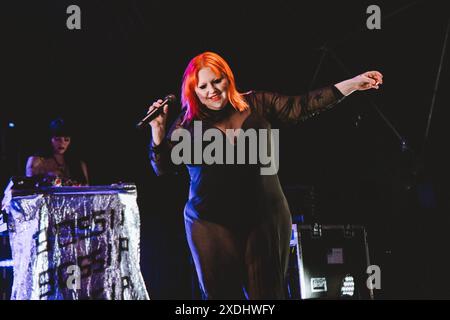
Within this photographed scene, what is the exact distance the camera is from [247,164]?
2.18 metres

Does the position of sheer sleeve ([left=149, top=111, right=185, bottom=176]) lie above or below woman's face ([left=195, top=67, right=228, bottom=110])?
below

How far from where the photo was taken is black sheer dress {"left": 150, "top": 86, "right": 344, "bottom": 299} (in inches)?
81.3

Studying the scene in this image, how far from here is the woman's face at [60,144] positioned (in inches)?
149

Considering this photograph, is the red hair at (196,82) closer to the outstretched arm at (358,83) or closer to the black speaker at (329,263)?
the outstretched arm at (358,83)

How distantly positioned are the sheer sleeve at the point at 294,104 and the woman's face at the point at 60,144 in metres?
2.02

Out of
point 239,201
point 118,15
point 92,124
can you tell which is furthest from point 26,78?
point 239,201

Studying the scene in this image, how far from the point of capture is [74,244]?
2234 millimetres

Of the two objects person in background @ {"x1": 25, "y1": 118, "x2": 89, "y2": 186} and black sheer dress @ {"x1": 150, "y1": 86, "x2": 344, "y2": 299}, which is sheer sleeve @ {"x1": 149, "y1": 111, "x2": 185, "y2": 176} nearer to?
black sheer dress @ {"x1": 150, "y1": 86, "x2": 344, "y2": 299}

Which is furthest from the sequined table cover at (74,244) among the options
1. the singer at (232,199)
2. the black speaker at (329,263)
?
the black speaker at (329,263)

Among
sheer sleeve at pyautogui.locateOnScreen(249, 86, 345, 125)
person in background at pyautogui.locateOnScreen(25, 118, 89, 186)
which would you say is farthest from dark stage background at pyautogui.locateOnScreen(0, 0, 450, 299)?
sheer sleeve at pyautogui.locateOnScreen(249, 86, 345, 125)

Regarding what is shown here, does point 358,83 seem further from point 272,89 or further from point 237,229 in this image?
point 272,89
